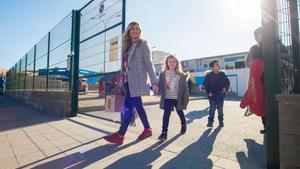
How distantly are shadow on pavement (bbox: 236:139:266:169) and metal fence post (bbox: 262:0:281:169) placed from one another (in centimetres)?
34

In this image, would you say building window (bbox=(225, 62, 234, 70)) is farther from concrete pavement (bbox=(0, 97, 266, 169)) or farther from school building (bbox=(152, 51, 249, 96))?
concrete pavement (bbox=(0, 97, 266, 169))

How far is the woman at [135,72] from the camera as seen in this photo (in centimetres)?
339

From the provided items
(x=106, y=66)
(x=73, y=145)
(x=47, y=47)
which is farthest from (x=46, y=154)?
(x=47, y=47)

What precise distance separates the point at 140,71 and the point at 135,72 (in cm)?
7

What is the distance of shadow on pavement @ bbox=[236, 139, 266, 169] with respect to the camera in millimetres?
2363

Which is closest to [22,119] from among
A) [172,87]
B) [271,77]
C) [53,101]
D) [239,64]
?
[53,101]

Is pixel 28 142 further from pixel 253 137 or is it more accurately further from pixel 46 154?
pixel 253 137

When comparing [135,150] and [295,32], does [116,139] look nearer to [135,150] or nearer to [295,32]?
[135,150]

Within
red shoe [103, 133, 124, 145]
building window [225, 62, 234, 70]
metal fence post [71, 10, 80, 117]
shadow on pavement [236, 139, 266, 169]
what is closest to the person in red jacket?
shadow on pavement [236, 139, 266, 169]

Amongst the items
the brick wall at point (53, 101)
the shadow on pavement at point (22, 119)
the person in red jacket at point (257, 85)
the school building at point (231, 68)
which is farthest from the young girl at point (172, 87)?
the school building at point (231, 68)

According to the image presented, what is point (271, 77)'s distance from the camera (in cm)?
201

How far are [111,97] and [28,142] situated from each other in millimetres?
1420

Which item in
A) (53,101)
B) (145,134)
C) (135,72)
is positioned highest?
(135,72)

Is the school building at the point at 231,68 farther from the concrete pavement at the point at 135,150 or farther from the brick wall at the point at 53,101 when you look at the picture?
the concrete pavement at the point at 135,150
